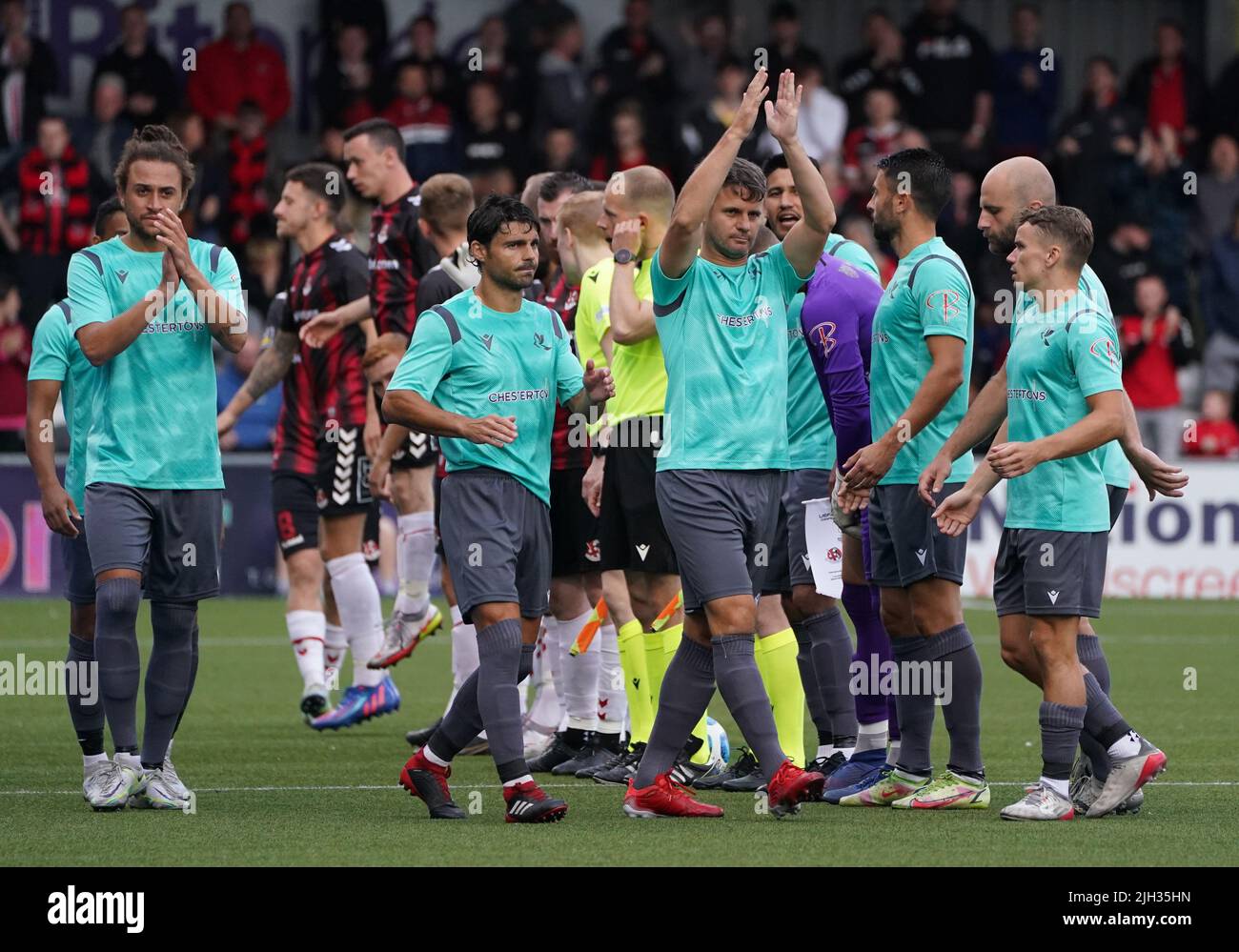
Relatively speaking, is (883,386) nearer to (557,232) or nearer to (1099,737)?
(1099,737)

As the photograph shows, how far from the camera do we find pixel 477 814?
7719mm

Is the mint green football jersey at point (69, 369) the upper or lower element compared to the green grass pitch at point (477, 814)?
upper

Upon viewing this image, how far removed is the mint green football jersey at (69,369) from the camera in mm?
8102

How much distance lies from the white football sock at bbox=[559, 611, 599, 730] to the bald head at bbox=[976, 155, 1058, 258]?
→ 276 centimetres

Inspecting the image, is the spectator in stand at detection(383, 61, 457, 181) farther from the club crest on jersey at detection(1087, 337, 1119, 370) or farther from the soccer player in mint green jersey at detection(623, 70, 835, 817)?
the club crest on jersey at detection(1087, 337, 1119, 370)

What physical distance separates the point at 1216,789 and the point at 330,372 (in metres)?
5.26

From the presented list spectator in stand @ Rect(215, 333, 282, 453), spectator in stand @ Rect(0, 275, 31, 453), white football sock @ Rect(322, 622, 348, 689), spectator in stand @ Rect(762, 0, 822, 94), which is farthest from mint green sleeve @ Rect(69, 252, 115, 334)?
spectator in stand @ Rect(762, 0, 822, 94)

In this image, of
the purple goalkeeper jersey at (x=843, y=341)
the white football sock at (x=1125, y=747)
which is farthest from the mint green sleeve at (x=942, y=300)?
the white football sock at (x=1125, y=747)

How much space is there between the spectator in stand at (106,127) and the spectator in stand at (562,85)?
4.15m

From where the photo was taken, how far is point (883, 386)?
792 cm

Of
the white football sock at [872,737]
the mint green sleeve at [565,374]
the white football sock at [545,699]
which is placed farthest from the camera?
the white football sock at [545,699]

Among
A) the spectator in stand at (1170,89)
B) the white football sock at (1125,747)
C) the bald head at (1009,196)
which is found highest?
the spectator in stand at (1170,89)

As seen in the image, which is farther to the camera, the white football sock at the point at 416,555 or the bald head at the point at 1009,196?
the white football sock at the point at 416,555

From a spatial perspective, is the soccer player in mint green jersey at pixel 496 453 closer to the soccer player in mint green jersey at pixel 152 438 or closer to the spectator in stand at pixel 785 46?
the soccer player in mint green jersey at pixel 152 438
